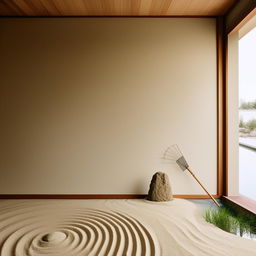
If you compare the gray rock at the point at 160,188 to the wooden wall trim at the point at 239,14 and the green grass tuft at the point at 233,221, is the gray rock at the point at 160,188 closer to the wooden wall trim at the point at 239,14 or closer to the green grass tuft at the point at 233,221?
the green grass tuft at the point at 233,221

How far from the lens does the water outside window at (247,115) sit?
12.1ft

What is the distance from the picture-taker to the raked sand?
2115 mm

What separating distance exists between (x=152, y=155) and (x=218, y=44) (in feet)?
6.06

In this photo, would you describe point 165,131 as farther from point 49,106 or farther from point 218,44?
point 49,106

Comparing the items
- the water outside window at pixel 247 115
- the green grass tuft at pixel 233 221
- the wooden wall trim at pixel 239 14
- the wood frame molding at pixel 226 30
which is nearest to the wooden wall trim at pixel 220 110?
the wood frame molding at pixel 226 30

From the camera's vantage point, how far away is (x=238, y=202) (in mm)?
3299

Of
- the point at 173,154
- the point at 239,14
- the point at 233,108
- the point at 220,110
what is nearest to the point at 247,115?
the point at 233,108

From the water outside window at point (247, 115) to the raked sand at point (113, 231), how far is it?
0.92 metres

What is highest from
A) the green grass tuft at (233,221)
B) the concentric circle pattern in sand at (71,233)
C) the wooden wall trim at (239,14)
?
the wooden wall trim at (239,14)

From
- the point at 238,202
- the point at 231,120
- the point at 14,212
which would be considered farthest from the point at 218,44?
the point at 14,212

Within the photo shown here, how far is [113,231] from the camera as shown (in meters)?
2.50

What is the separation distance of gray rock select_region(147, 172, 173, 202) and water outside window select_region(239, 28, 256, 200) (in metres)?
1.05

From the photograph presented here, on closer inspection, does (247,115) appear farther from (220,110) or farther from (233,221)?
(233,221)

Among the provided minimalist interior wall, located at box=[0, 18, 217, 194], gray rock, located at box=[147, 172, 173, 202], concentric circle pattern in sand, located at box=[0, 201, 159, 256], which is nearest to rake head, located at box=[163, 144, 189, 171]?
minimalist interior wall, located at box=[0, 18, 217, 194]
